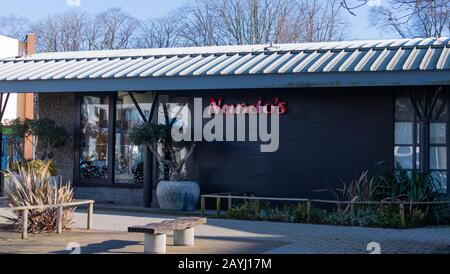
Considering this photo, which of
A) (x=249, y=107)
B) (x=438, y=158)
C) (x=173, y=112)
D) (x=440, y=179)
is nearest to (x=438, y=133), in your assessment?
(x=438, y=158)

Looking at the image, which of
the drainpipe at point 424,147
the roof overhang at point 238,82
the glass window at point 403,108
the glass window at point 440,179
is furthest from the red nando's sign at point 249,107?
the glass window at point 440,179

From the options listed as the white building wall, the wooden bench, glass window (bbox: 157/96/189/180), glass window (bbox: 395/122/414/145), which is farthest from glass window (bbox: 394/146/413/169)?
the white building wall

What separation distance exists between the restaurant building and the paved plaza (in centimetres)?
296

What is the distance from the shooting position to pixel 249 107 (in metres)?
18.3

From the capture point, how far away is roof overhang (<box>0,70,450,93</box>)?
49.5 ft

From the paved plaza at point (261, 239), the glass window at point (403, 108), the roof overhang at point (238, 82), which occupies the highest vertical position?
the roof overhang at point (238, 82)

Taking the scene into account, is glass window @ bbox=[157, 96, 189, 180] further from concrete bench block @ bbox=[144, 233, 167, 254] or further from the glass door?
concrete bench block @ bbox=[144, 233, 167, 254]

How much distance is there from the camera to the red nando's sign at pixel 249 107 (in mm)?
18016

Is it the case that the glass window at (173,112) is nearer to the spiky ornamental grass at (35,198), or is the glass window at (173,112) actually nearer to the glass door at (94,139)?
the glass door at (94,139)

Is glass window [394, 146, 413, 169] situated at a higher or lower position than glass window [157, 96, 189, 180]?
lower

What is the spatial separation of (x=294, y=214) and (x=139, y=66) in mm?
6053

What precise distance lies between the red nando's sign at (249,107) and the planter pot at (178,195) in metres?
2.24
